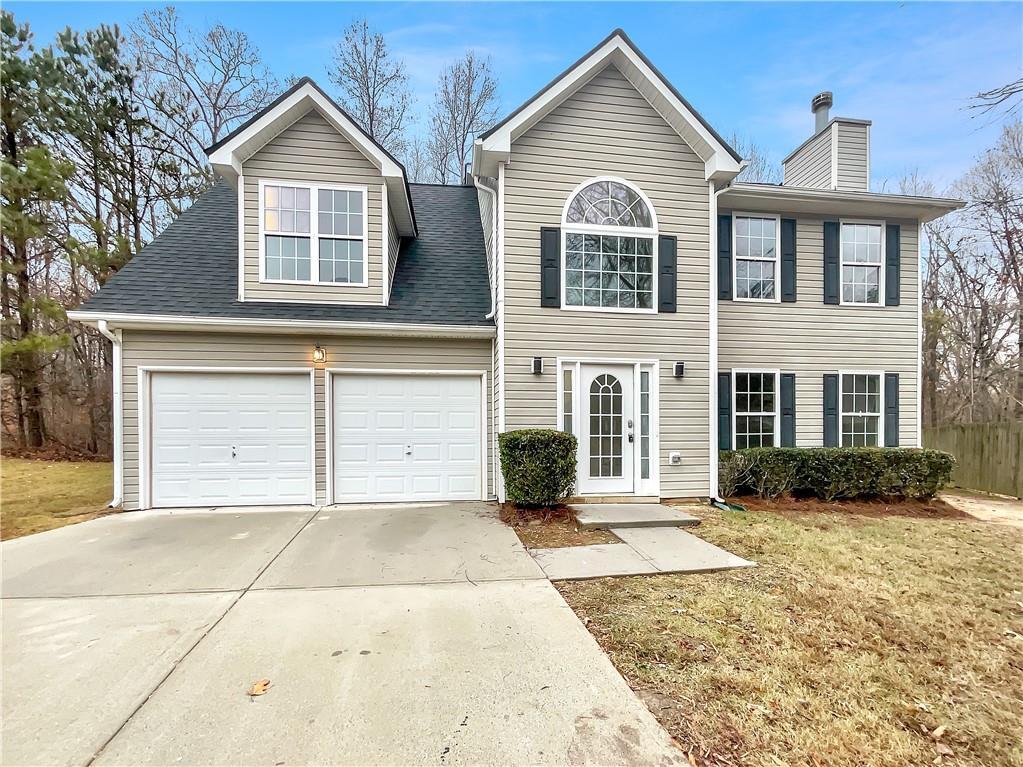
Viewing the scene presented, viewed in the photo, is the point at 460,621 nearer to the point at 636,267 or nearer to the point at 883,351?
the point at 636,267

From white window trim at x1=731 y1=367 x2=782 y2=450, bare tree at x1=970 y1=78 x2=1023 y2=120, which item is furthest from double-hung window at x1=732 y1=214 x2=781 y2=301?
bare tree at x1=970 y1=78 x2=1023 y2=120

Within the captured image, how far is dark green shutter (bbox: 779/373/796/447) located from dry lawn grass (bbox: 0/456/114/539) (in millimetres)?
10754

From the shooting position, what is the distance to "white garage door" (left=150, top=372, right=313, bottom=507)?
259 inches

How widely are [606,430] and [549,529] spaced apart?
1.96m

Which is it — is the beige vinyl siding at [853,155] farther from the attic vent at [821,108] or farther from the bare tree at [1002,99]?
the bare tree at [1002,99]

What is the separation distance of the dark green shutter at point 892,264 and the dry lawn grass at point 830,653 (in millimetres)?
4993

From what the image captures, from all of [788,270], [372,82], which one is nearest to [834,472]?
[788,270]

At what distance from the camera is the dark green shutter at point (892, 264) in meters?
8.20

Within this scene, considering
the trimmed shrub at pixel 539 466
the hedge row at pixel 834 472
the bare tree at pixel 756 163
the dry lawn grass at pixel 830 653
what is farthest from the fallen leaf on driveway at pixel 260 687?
the bare tree at pixel 756 163

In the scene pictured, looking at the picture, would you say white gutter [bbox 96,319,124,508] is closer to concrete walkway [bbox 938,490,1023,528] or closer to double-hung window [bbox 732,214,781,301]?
double-hung window [bbox 732,214,781,301]

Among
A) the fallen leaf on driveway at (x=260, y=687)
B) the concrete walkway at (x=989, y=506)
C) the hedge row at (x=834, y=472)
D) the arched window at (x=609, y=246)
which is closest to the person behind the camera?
the fallen leaf on driveway at (x=260, y=687)

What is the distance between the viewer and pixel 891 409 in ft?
26.9

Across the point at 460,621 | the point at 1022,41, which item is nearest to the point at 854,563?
the point at 460,621

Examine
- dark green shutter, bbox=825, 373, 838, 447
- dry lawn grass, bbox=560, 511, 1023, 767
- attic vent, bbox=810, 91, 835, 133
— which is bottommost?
dry lawn grass, bbox=560, 511, 1023, 767
